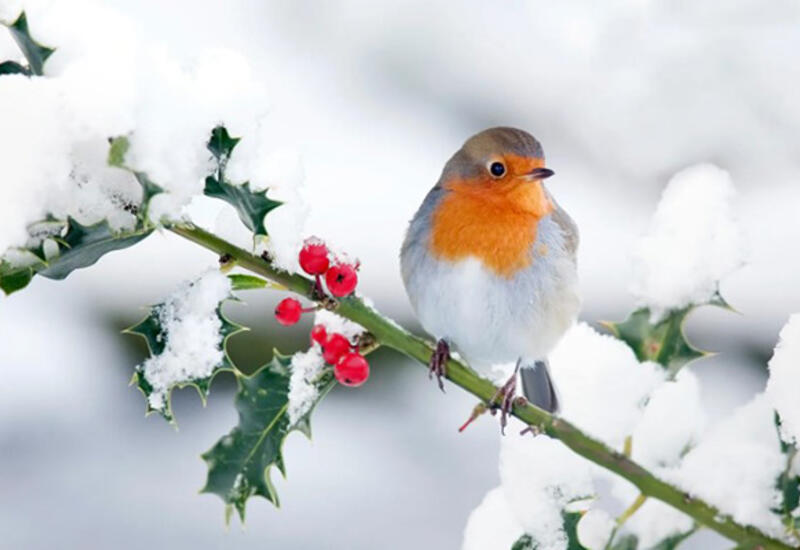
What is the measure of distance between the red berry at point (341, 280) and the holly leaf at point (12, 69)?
287 millimetres

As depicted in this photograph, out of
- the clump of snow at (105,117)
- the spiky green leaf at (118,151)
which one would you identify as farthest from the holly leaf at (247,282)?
the spiky green leaf at (118,151)

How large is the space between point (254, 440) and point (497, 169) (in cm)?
75

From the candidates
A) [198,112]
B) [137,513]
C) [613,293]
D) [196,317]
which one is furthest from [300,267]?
[613,293]

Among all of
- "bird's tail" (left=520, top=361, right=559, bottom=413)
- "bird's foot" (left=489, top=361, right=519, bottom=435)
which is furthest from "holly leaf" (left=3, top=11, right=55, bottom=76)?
"bird's tail" (left=520, top=361, right=559, bottom=413)

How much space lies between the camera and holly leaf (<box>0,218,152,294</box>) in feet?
2.57

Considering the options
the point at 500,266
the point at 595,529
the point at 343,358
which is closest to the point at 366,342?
the point at 343,358

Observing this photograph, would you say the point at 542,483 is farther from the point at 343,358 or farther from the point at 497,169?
the point at 497,169

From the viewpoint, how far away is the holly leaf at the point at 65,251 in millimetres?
784

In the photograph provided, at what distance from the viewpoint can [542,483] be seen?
3.61 ft

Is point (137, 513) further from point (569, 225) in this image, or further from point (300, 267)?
point (300, 267)

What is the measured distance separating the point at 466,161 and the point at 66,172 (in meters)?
1.03

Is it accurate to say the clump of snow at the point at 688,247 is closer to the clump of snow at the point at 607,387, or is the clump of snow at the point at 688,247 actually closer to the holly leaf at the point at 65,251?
the clump of snow at the point at 607,387

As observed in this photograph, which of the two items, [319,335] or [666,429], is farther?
[666,429]

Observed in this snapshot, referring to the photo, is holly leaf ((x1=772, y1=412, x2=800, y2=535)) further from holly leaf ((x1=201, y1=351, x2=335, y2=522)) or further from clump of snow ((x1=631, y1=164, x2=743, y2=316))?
holly leaf ((x1=201, y1=351, x2=335, y2=522))
